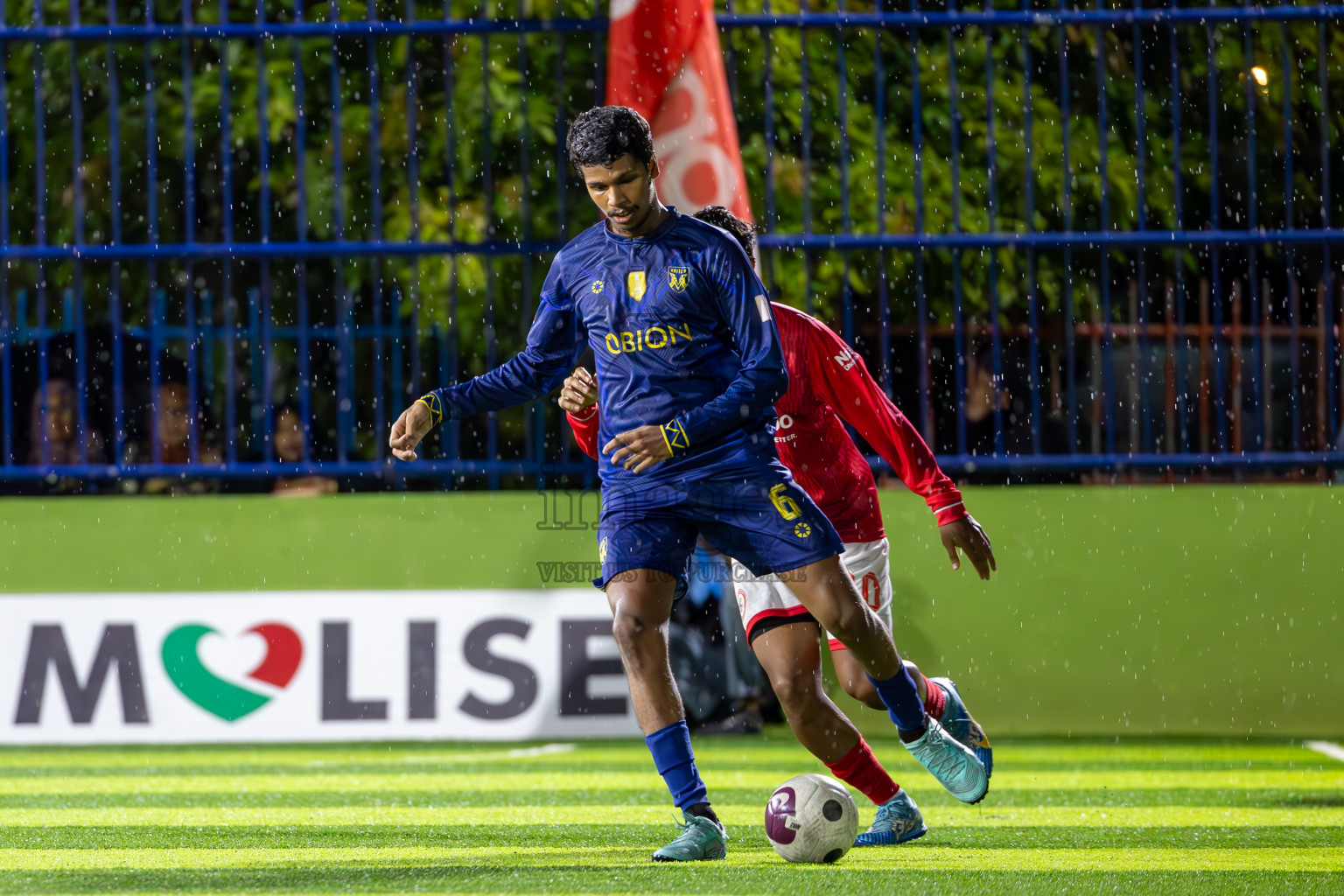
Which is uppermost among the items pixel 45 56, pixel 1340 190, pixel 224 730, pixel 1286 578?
pixel 45 56

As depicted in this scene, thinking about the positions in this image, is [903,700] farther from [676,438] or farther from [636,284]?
[636,284]

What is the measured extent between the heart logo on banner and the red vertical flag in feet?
8.68

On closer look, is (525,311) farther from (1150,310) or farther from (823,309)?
(1150,310)

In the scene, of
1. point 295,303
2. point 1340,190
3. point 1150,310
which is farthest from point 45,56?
point 1340,190

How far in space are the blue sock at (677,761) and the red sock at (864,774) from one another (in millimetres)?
579

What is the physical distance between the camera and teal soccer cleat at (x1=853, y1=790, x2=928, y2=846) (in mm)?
5180

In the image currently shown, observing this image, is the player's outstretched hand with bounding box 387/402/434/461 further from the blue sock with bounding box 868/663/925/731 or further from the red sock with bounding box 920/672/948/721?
the red sock with bounding box 920/672/948/721

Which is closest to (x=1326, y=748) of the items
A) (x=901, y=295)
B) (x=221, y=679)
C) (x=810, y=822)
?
(x=901, y=295)

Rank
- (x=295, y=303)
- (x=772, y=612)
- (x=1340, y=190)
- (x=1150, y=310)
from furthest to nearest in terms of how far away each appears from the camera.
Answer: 1. (x=295, y=303)
2. (x=1150, y=310)
3. (x=1340, y=190)
4. (x=772, y=612)

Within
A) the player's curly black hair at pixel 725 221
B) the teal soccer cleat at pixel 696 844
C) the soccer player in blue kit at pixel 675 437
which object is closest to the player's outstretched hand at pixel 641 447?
the soccer player in blue kit at pixel 675 437

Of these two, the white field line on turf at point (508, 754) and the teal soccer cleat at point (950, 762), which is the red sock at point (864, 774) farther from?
the white field line on turf at point (508, 754)

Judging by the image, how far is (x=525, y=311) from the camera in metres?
8.29

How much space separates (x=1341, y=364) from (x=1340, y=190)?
134 centimetres

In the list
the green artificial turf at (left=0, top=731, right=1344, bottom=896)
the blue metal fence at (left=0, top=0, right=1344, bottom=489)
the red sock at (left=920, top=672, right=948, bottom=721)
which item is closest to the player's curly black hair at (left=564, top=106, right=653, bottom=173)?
the green artificial turf at (left=0, top=731, right=1344, bottom=896)
